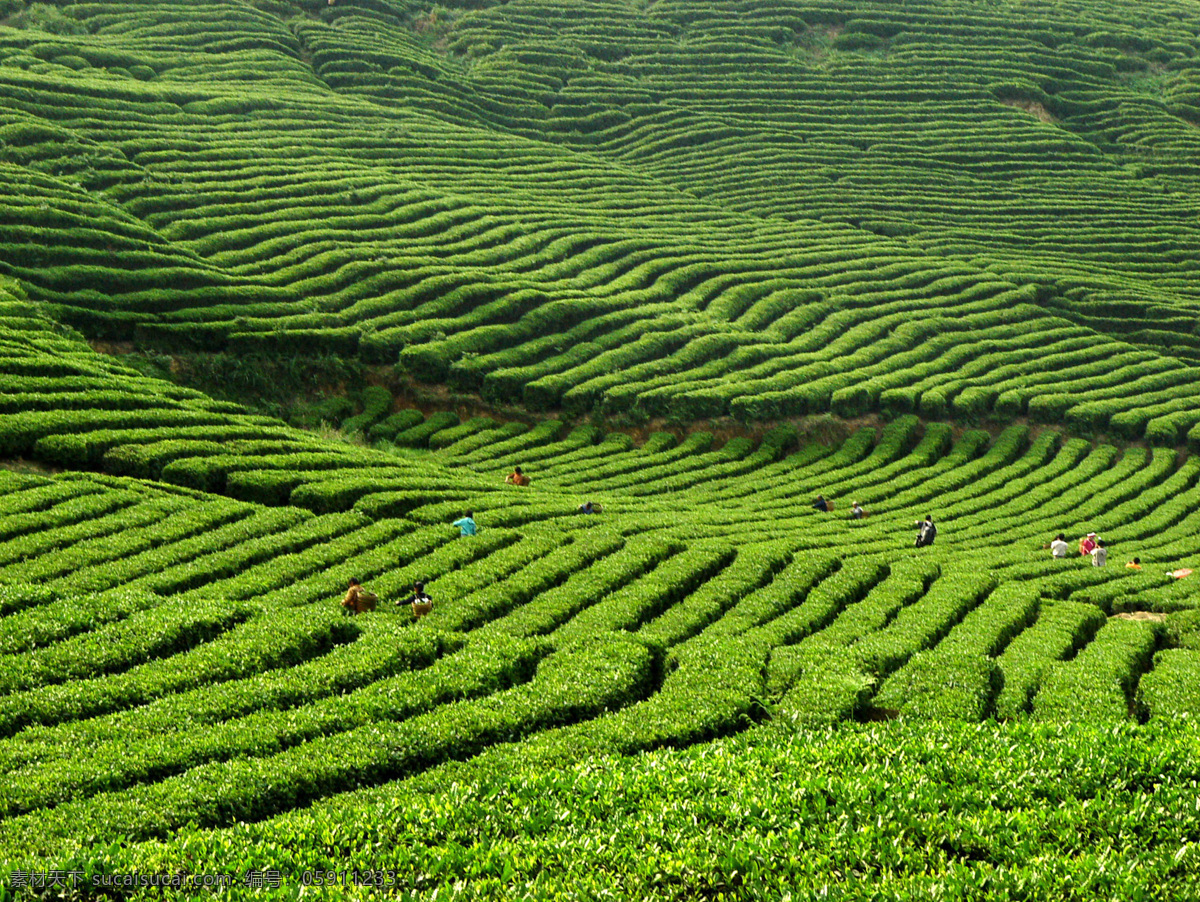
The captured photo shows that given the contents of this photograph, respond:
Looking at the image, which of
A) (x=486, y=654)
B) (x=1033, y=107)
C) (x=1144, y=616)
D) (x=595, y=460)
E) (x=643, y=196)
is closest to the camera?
(x=486, y=654)

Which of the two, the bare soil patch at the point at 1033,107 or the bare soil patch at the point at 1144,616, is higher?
the bare soil patch at the point at 1033,107

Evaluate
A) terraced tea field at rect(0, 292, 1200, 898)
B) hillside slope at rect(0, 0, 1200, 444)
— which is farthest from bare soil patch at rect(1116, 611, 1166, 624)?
hillside slope at rect(0, 0, 1200, 444)

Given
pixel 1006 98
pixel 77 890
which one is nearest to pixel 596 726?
pixel 77 890


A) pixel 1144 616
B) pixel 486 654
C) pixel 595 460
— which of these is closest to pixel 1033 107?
pixel 595 460

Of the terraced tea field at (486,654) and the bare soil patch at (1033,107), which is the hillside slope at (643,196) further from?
the terraced tea field at (486,654)

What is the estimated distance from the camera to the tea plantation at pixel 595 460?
13.7m

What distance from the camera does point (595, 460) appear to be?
4350 cm

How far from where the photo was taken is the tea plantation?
45.0 feet

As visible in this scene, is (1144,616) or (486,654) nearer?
(486,654)

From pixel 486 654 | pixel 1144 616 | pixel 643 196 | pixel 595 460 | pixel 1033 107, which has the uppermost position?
pixel 1033 107

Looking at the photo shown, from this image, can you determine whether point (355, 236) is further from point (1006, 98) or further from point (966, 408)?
point (1006, 98)

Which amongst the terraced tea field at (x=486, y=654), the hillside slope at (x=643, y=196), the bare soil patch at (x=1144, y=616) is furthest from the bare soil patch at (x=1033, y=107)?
the bare soil patch at (x=1144, y=616)

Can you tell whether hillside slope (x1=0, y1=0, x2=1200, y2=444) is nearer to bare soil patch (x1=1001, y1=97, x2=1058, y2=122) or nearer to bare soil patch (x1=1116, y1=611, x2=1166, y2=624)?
bare soil patch (x1=1001, y1=97, x2=1058, y2=122)

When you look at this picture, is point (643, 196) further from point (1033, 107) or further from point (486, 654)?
point (486, 654)
